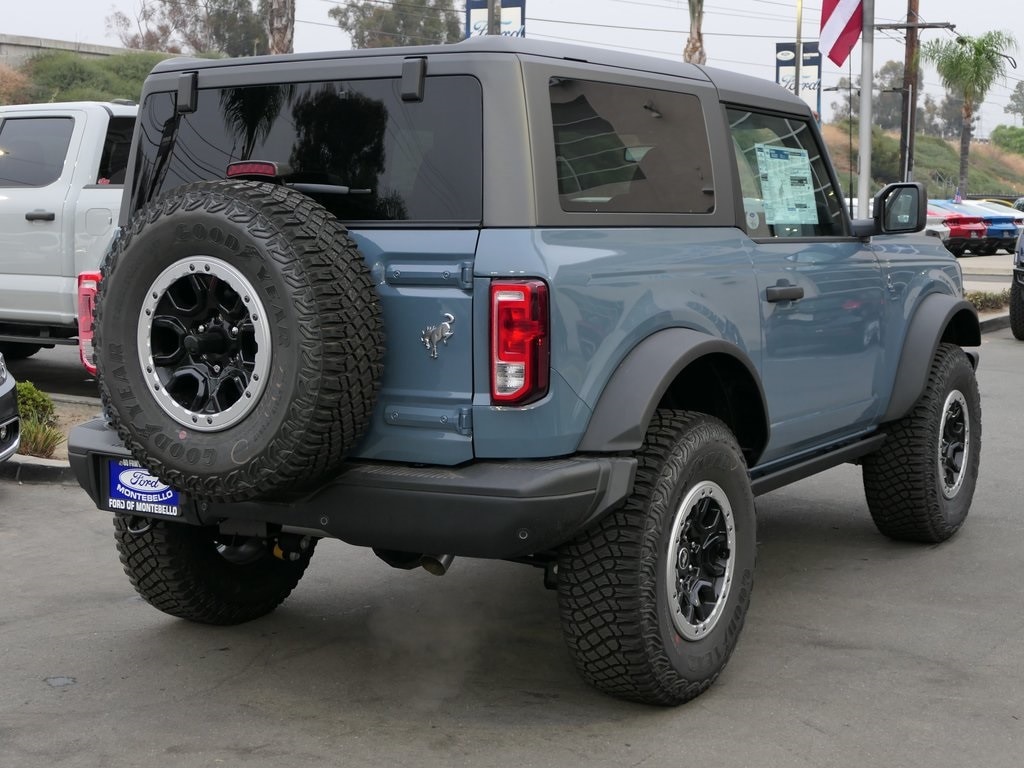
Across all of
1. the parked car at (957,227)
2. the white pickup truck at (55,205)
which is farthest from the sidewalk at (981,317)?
the white pickup truck at (55,205)

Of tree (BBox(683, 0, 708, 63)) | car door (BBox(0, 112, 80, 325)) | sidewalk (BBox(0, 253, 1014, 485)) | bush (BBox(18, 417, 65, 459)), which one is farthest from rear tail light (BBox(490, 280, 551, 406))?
tree (BBox(683, 0, 708, 63))

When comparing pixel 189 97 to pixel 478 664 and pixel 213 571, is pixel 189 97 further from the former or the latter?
pixel 478 664

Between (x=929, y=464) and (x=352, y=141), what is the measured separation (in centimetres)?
320

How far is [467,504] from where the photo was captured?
377 centimetres

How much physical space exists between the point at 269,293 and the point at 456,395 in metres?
0.59

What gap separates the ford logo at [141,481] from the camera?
4.25m

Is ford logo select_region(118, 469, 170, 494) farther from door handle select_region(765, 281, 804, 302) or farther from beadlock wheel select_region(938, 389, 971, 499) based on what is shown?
beadlock wheel select_region(938, 389, 971, 499)

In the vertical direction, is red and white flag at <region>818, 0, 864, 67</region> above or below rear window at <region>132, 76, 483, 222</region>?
above

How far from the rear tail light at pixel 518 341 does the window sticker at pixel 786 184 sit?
5.30ft

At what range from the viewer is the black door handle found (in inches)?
190

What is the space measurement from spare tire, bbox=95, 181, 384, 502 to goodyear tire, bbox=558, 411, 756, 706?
32.6 inches

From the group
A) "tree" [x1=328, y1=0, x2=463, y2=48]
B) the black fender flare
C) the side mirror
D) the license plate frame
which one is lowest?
the license plate frame

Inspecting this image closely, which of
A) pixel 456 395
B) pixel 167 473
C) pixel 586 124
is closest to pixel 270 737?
pixel 167 473

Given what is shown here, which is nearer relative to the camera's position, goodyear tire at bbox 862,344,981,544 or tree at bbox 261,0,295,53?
goodyear tire at bbox 862,344,981,544
